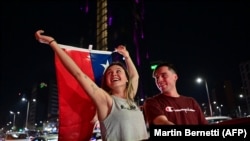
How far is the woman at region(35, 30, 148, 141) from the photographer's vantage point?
2.43 meters

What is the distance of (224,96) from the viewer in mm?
90688

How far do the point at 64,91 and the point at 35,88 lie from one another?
15230 cm

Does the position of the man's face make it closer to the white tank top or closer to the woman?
the woman

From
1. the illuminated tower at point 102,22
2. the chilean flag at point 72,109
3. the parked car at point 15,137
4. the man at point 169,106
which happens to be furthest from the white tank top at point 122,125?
the parked car at point 15,137

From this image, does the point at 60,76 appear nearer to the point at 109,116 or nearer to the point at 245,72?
the point at 109,116

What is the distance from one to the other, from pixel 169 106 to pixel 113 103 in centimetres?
63

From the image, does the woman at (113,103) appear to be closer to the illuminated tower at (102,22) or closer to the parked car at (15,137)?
the illuminated tower at (102,22)

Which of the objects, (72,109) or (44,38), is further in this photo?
(72,109)

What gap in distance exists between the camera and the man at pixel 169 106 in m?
2.62

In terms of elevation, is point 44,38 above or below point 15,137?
above

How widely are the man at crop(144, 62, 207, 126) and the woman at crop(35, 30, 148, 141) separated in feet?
0.58

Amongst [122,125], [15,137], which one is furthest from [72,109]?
[15,137]

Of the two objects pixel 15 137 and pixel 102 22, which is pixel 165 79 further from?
pixel 15 137

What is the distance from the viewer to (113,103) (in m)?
2.56
